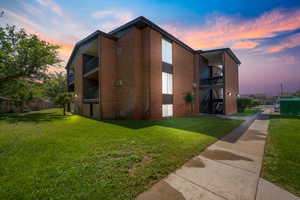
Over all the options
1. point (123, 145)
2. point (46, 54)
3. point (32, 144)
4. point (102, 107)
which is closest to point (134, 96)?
point (102, 107)

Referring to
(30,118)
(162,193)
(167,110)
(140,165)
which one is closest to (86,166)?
(140,165)

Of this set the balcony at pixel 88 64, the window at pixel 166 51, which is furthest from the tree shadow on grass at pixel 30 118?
the window at pixel 166 51

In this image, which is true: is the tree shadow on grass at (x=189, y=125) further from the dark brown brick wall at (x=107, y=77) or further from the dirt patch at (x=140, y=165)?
the dirt patch at (x=140, y=165)

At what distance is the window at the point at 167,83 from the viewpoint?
12375 mm

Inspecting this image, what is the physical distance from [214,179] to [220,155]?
1.62 metres

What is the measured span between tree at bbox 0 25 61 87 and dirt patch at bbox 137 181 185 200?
1774 centimetres

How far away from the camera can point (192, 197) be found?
2.18 metres

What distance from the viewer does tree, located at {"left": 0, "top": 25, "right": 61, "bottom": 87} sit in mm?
12773

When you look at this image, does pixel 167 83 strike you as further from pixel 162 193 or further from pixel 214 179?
pixel 162 193

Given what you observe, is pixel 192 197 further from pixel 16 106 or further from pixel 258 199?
pixel 16 106

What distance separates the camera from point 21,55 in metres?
13.0

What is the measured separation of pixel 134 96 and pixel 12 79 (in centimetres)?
1507

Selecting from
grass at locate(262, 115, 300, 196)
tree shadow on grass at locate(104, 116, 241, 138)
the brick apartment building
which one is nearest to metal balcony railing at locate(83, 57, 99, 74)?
the brick apartment building

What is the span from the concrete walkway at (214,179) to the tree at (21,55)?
706 inches
